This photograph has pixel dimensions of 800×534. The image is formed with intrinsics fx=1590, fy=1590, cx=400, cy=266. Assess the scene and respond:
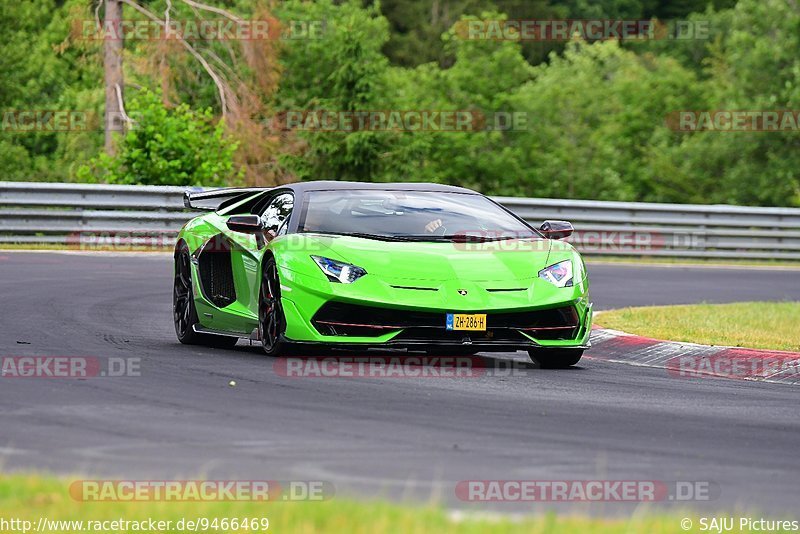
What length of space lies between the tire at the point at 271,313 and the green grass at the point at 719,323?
4.06 metres

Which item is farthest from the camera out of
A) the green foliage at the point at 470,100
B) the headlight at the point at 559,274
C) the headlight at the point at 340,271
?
the green foliage at the point at 470,100

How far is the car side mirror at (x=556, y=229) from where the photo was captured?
11.8 meters

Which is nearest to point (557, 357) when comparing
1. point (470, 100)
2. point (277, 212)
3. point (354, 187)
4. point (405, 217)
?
point (405, 217)

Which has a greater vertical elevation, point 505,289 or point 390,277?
point 390,277

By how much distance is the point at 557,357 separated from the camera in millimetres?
11391

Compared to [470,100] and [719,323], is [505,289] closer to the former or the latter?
[719,323]

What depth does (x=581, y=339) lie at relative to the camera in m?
11.1

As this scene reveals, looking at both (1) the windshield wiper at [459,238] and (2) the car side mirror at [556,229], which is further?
(2) the car side mirror at [556,229]

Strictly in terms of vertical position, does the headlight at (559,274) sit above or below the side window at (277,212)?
below

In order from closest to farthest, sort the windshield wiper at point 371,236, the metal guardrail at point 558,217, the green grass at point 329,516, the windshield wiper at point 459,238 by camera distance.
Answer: the green grass at point 329,516
the windshield wiper at point 371,236
the windshield wiper at point 459,238
the metal guardrail at point 558,217

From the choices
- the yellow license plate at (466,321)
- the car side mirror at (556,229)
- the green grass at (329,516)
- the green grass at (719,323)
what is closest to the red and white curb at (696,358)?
the green grass at (719,323)

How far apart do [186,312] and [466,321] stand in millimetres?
3050

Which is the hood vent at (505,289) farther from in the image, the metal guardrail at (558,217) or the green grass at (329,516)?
the metal guardrail at (558,217)

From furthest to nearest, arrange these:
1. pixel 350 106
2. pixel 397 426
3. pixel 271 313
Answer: pixel 350 106, pixel 271 313, pixel 397 426
